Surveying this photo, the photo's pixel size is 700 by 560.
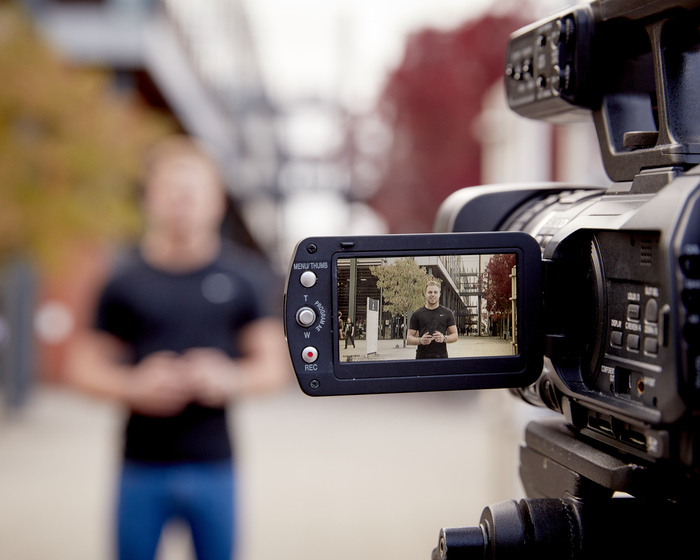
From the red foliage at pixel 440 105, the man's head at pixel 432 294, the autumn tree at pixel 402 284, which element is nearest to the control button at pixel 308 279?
the autumn tree at pixel 402 284

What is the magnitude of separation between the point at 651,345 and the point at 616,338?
0.13 m

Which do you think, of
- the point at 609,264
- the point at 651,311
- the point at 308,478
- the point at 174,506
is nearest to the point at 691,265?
the point at 651,311

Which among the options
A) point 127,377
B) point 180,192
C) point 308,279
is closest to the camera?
point 308,279

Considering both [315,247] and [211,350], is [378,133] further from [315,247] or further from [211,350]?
[315,247]

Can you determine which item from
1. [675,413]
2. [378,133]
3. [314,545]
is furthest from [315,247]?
[378,133]

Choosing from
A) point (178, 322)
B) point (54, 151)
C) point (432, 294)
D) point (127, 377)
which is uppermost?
point (54, 151)

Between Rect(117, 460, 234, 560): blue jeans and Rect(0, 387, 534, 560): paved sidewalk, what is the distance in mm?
1420

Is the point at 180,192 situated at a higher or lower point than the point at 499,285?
higher

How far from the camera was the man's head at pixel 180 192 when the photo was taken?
335 centimetres

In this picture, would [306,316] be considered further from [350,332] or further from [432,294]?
[432,294]

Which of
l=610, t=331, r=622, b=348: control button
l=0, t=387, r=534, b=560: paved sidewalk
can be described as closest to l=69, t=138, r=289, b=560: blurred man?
l=0, t=387, r=534, b=560: paved sidewalk

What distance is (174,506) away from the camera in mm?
3018

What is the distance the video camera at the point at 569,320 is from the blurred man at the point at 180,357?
160cm

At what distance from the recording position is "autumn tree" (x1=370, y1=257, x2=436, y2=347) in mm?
1532
